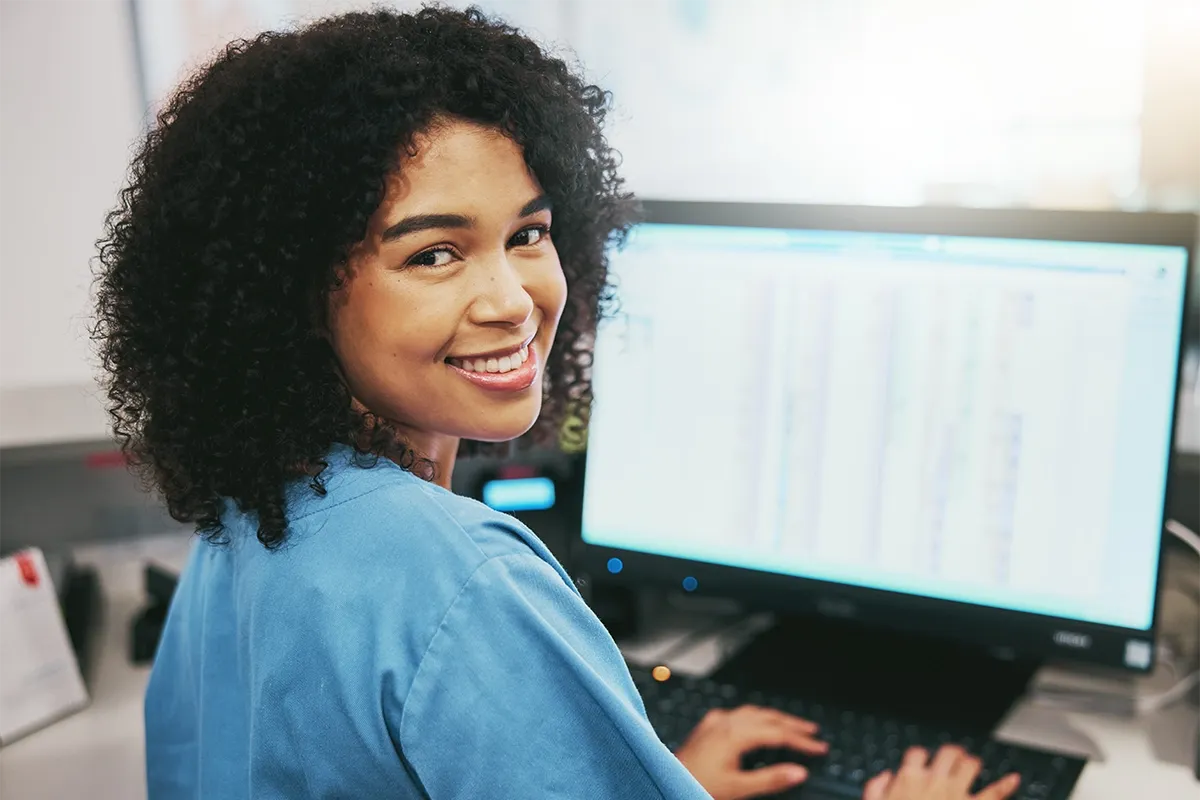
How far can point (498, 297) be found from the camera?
2.32 ft

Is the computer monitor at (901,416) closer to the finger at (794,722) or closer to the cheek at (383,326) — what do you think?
the finger at (794,722)

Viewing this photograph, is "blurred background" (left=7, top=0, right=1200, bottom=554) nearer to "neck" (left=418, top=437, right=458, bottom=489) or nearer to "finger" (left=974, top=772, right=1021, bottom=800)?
"finger" (left=974, top=772, right=1021, bottom=800)

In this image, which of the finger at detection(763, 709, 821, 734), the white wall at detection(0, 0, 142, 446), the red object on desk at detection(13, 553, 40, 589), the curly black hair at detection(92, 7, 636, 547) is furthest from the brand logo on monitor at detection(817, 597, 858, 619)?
the white wall at detection(0, 0, 142, 446)

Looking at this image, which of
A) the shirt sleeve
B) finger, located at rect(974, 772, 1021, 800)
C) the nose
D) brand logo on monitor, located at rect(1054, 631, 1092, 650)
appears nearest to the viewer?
the shirt sleeve

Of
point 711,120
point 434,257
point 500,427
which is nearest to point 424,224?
point 434,257

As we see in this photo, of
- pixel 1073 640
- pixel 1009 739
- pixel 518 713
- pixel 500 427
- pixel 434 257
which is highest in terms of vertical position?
pixel 434 257

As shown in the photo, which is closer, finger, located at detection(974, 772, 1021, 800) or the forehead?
the forehead

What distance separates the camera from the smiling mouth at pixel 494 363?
73 centimetres

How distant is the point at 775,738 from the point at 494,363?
1.32ft

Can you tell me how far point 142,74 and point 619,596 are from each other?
2.72 ft

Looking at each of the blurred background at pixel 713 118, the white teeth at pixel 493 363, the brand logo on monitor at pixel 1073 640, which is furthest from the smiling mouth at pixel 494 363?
the blurred background at pixel 713 118

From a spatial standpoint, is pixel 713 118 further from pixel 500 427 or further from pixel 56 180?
pixel 500 427

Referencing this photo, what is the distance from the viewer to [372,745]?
24.1 inches

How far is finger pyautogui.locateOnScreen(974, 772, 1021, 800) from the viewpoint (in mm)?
849
